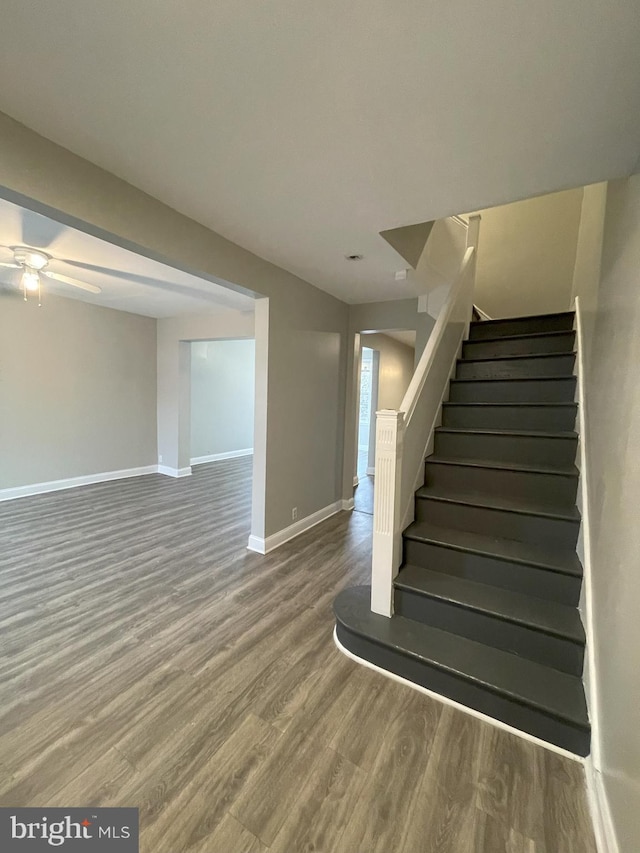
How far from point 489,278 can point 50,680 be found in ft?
18.5

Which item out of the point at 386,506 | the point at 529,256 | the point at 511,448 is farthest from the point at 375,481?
the point at 529,256

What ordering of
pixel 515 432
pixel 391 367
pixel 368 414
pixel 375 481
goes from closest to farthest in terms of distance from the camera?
pixel 375 481 → pixel 515 432 → pixel 391 367 → pixel 368 414

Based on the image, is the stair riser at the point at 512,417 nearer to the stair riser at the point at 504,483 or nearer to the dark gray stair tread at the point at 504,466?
the dark gray stair tread at the point at 504,466

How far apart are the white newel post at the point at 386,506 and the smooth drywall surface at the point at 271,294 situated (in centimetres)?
137

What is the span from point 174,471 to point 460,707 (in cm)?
520

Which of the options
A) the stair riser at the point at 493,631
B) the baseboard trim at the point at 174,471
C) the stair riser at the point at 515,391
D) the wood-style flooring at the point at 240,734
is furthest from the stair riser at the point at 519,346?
the baseboard trim at the point at 174,471

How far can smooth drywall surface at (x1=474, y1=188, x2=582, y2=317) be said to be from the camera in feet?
13.4

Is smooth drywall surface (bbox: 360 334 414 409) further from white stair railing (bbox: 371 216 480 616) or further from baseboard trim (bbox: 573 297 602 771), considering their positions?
baseboard trim (bbox: 573 297 602 771)

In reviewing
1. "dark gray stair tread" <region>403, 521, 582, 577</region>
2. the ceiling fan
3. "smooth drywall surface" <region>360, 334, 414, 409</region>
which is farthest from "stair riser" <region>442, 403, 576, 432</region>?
the ceiling fan

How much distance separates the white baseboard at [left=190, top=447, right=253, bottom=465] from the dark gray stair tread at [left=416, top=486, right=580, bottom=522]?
17.2 ft

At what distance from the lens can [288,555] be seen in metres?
3.15

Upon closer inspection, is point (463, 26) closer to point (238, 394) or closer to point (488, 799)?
point (488, 799)

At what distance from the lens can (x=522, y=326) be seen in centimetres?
339

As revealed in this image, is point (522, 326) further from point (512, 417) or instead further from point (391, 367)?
point (391, 367)
